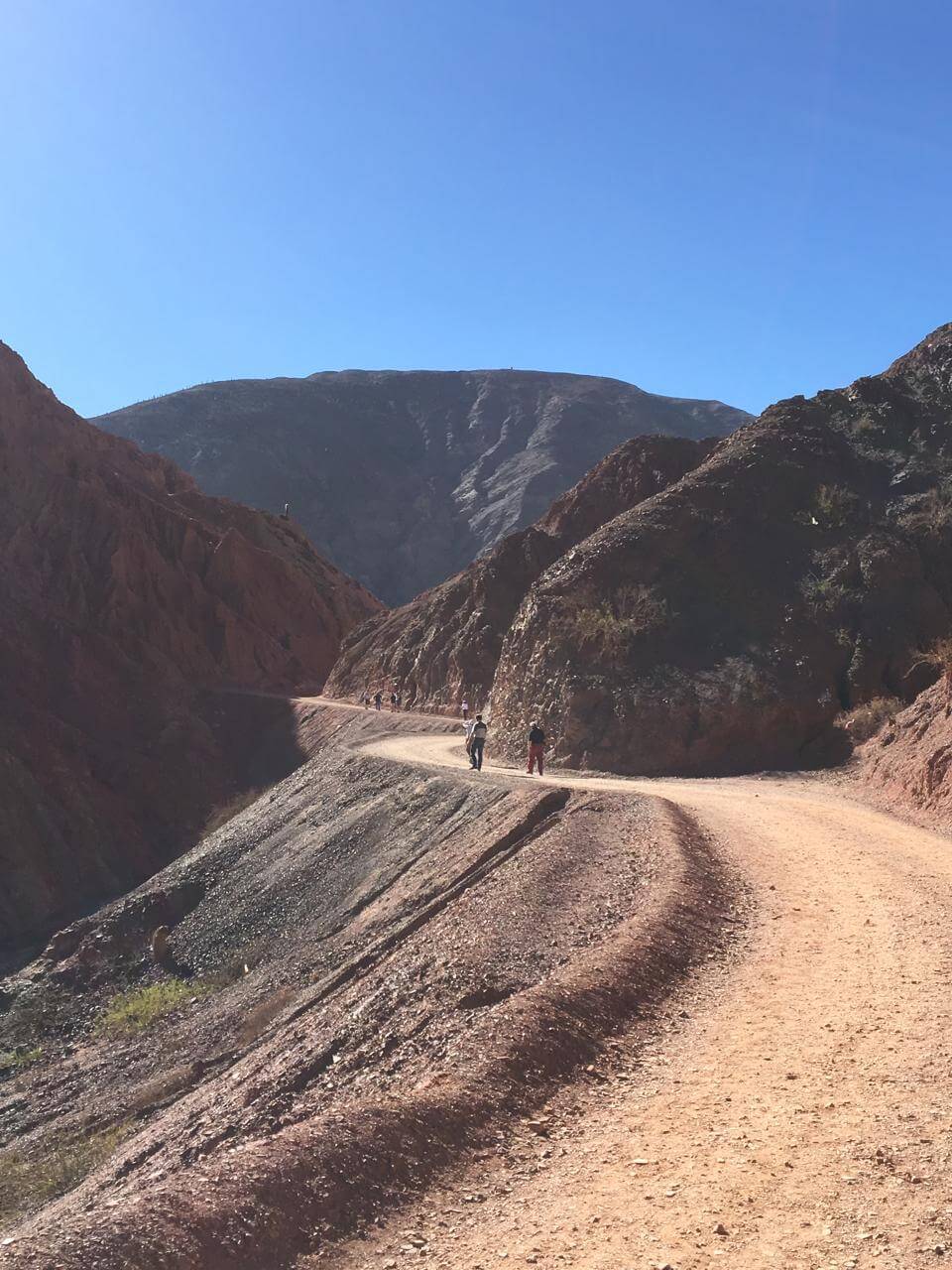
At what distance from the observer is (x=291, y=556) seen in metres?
66.9

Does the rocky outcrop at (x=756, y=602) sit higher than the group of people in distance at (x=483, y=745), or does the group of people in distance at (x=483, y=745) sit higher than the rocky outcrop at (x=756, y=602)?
the rocky outcrop at (x=756, y=602)

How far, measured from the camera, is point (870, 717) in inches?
799

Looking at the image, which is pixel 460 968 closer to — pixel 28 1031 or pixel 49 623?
pixel 28 1031

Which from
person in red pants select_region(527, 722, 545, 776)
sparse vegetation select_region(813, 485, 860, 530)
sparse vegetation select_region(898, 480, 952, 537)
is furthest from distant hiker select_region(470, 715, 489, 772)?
sparse vegetation select_region(898, 480, 952, 537)

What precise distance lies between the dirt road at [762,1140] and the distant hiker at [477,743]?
44.0 feet

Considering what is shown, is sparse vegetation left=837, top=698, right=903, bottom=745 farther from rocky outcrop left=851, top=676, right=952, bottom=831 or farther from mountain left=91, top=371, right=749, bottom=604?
mountain left=91, top=371, right=749, bottom=604

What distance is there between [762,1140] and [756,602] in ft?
65.9

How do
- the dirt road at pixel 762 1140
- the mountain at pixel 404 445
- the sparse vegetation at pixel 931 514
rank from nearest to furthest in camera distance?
1. the dirt road at pixel 762 1140
2. the sparse vegetation at pixel 931 514
3. the mountain at pixel 404 445

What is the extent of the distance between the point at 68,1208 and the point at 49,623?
135 ft

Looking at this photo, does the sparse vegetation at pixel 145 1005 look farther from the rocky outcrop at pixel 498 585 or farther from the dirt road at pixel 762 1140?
the rocky outcrop at pixel 498 585

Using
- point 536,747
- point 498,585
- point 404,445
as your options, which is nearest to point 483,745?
point 536,747

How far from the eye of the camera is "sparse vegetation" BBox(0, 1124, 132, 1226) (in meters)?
13.2

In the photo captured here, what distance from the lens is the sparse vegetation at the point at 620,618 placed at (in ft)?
81.1

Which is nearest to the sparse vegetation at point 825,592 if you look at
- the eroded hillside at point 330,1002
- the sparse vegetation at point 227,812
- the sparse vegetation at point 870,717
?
the sparse vegetation at point 870,717
